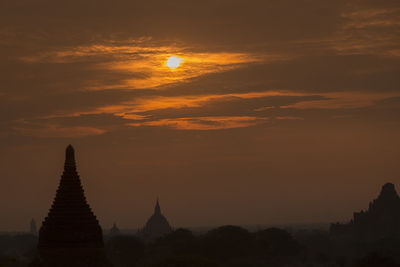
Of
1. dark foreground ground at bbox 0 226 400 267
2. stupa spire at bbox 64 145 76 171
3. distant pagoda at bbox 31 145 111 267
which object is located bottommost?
distant pagoda at bbox 31 145 111 267

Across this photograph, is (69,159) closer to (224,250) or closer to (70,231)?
(70,231)

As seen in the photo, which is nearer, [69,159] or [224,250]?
[69,159]

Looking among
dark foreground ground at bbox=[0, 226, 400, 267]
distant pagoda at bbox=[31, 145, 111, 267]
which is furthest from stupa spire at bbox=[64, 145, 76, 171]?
dark foreground ground at bbox=[0, 226, 400, 267]

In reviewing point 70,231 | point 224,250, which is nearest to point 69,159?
point 70,231

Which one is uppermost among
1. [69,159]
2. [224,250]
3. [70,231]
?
[224,250]

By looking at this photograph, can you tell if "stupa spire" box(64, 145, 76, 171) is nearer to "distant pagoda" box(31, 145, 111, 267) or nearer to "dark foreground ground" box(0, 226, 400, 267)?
"distant pagoda" box(31, 145, 111, 267)

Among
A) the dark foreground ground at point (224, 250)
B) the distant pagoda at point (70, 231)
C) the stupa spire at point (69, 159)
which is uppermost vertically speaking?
the dark foreground ground at point (224, 250)

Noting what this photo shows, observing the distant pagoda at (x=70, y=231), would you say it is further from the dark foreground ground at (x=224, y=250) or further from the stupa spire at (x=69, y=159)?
the dark foreground ground at (x=224, y=250)

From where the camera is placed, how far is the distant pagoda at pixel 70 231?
2067 inches

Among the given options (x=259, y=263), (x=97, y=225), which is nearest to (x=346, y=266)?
(x=259, y=263)

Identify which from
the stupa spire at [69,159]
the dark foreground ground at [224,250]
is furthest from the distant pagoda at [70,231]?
the dark foreground ground at [224,250]

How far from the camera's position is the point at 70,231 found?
5303cm

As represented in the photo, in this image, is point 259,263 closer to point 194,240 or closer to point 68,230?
point 194,240

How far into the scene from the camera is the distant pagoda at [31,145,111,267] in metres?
52.5
